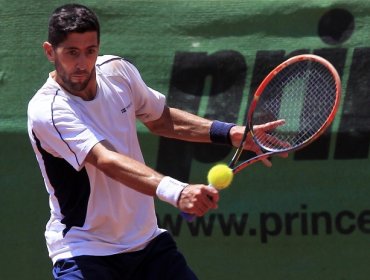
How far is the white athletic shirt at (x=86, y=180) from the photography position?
4031 mm

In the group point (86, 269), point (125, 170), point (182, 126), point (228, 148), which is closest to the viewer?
point (125, 170)

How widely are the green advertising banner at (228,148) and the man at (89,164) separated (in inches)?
62.0

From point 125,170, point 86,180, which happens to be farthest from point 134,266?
point 125,170

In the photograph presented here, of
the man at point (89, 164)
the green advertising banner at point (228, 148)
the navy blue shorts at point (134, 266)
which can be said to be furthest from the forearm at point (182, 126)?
the green advertising banner at point (228, 148)

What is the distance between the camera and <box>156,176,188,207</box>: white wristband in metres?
3.69

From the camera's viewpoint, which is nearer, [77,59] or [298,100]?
[77,59]

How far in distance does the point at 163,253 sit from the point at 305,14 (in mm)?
2140

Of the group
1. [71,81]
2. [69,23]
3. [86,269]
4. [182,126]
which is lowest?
[86,269]

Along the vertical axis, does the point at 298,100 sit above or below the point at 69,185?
above

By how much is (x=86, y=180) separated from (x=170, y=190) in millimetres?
529

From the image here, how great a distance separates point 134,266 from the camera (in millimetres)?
4180

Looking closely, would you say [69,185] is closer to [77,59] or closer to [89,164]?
[89,164]

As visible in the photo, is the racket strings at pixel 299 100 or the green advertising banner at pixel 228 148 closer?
the racket strings at pixel 299 100

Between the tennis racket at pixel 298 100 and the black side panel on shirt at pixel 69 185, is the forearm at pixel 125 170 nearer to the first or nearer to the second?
the black side panel on shirt at pixel 69 185
